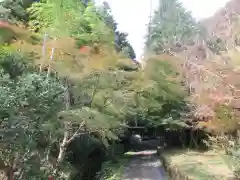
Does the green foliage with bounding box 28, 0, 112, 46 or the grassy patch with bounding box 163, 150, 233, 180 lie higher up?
the green foliage with bounding box 28, 0, 112, 46

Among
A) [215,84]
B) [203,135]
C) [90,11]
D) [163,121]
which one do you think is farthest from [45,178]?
[203,135]

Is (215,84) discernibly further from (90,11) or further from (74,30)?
(90,11)

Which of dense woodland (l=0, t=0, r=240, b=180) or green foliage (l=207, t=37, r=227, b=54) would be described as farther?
green foliage (l=207, t=37, r=227, b=54)

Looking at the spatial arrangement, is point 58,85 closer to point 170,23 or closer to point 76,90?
point 76,90

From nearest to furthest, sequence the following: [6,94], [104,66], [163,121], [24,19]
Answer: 1. [6,94]
2. [104,66]
3. [24,19]
4. [163,121]

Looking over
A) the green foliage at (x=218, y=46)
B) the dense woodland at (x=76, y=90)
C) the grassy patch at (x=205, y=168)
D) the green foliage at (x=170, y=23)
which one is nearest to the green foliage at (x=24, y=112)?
the dense woodland at (x=76, y=90)

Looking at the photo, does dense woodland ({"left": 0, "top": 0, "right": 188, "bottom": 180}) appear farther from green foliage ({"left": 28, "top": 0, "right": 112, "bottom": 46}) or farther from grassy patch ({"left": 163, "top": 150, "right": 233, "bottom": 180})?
grassy patch ({"left": 163, "top": 150, "right": 233, "bottom": 180})

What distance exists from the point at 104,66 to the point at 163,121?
11196 millimetres

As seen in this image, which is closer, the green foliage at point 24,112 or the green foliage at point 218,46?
the green foliage at point 24,112

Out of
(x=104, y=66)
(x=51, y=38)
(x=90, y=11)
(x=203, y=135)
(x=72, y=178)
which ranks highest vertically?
(x=90, y=11)

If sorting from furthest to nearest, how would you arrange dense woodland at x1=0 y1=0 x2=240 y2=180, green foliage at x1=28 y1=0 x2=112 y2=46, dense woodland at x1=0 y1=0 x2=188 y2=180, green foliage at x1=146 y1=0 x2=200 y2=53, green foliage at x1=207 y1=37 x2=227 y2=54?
green foliage at x1=146 y1=0 x2=200 y2=53
green foliage at x1=28 y1=0 x2=112 y2=46
green foliage at x1=207 y1=37 x2=227 y2=54
dense woodland at x1=0 y1=0 x2=188 y2=180
dense woodland at x1=0 y1=0 x2=240 y2=180

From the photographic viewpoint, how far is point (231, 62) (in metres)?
8.62

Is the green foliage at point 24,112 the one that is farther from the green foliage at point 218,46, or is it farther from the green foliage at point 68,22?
the green foliage at point 218,46

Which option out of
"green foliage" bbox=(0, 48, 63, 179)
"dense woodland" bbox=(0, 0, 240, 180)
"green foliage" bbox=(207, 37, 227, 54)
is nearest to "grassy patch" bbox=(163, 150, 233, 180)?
"dense woodland" bbox=(0, 0, 240, 180)
